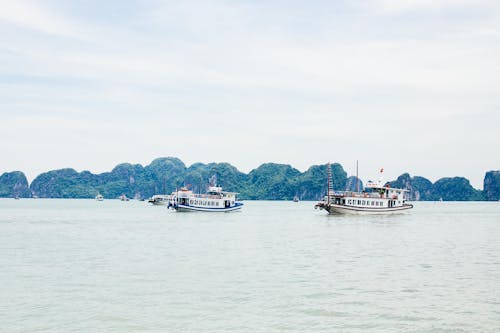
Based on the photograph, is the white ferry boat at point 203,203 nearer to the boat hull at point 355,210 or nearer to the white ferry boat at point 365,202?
the white ferry boat at point 365,202

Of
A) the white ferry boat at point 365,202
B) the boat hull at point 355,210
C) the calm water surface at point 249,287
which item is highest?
the white ferry boat at point 365,202

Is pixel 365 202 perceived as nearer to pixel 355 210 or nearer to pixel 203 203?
pixel 355 210

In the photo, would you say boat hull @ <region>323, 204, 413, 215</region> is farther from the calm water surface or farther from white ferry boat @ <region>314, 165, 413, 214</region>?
the calm water surface

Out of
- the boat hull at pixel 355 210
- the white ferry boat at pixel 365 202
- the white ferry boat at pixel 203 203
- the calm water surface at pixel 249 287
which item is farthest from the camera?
the white ferry boat at pixel 203 203

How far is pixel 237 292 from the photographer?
33.2 m

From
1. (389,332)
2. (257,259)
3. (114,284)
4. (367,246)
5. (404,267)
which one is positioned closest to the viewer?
(389,332)

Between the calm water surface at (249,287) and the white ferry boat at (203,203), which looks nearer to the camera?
the calm water surface at (249,287)

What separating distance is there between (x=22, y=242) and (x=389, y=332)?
166 feet

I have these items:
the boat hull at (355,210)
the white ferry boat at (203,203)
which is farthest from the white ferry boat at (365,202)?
the white ferry boat at (203,203)

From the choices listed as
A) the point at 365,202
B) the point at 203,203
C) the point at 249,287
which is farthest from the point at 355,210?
the point at 249,287

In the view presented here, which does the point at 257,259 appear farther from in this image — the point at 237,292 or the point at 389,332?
the point at 389,332

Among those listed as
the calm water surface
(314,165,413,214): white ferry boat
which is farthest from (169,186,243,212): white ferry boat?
the calm water surface

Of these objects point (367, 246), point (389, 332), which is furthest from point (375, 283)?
point (367, 246)

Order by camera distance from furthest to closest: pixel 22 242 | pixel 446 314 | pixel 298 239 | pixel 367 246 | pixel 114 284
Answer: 1. pixel 298 239
2. pixel 22 242
3. pixel 367 246
4. pixel 114 284
5. pixel 446 314
